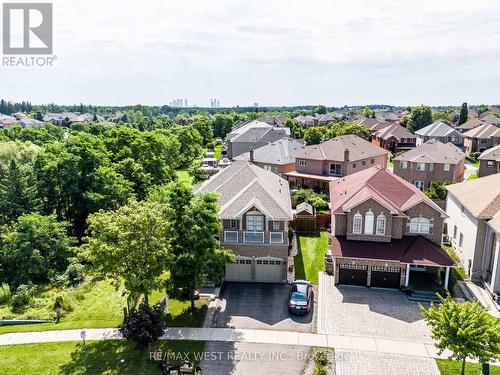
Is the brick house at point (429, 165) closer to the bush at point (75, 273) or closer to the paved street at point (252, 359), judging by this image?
the paved street at point (252, 359)

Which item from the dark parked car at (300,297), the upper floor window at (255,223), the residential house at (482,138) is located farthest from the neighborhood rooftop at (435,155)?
the dark parked car at (300,297)

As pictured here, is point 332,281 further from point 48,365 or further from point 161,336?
point 48,365

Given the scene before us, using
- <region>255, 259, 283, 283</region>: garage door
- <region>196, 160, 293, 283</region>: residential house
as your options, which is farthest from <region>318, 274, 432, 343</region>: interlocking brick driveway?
<region>196, 160, 293, 283</region>: residential house

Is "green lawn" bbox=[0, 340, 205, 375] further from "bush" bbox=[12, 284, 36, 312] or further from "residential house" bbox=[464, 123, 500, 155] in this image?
"residential house" bbox=[464, 123, 500, 155]

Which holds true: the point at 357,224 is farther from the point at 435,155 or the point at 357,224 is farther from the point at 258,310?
the point at 435,155

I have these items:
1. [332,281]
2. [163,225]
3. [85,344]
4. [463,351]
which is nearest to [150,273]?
[163,225]

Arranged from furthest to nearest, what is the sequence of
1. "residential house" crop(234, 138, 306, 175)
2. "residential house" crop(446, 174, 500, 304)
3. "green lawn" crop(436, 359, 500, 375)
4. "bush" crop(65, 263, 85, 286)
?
"residential house" crop(234, 138, 306, 175)
"bush" crop(65, 263, 85, 286)
"residential house" crop(446, 174, 500, 304)
"green lawn" crop(436, 359, 500, 375)

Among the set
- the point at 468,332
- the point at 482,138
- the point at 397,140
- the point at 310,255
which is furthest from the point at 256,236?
the point at 482,138
